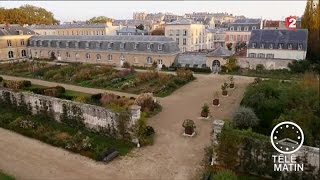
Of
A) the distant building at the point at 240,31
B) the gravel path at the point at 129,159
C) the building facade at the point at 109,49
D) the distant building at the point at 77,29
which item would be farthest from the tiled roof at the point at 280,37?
the distant building at the point at 77,29

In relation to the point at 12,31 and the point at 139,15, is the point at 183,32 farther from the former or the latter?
the point at 139,15

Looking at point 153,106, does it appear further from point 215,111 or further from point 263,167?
point 263,167

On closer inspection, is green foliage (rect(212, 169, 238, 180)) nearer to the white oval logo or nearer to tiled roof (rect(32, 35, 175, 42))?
the white oval logo

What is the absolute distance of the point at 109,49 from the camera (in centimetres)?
4688

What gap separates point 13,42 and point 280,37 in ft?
145

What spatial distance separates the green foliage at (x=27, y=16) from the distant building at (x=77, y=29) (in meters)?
6.81

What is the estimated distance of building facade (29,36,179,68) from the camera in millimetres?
43312

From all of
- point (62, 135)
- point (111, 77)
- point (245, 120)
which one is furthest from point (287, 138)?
point (111, 77)

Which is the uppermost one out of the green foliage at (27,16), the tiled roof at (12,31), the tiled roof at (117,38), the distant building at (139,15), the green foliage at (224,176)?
the distant building at (139,15)

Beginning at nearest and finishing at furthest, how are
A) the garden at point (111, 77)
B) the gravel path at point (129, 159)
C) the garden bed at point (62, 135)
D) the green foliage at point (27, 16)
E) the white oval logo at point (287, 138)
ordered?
the white oval logo at point (287, 138)
the gravel path at point (129, 159)
the garden bed at point (62, 135)
the garden at point (111, 77)
the green foliage at point (27, 16)

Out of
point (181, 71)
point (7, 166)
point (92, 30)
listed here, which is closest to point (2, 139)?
point (7, 166)

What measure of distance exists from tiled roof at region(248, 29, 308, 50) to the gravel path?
21414mm

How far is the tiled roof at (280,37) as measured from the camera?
38500mm

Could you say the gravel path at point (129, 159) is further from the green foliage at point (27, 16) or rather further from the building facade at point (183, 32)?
the green foliage at point (27, 16)
